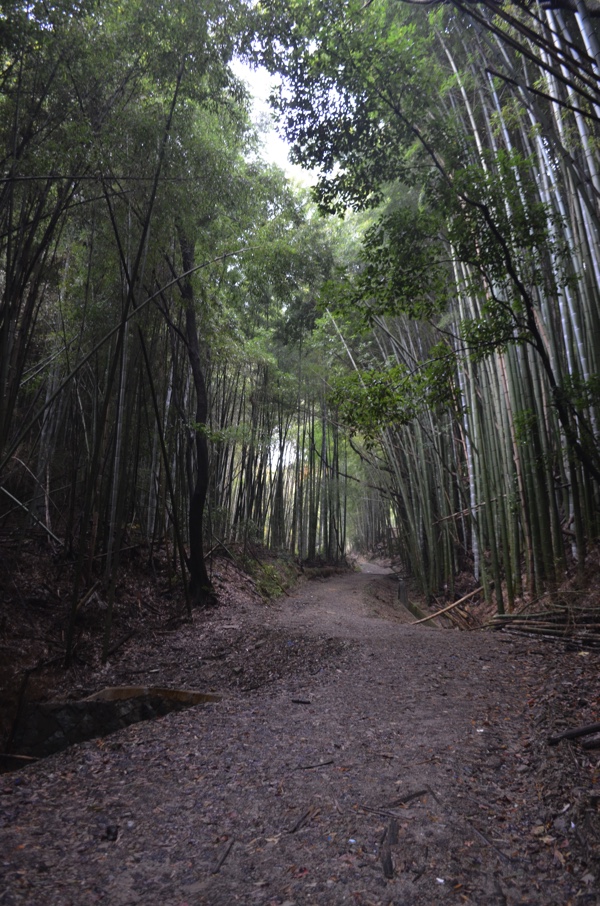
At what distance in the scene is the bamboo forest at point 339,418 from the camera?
1.40 metres

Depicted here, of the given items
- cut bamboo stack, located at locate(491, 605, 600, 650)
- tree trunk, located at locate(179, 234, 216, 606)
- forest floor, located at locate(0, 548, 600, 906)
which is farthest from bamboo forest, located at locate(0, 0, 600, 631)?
forest floor, located at locate(0, 548, 600, 906)

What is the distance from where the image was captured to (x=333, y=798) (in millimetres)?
1593

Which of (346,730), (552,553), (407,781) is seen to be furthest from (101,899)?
(552,553)

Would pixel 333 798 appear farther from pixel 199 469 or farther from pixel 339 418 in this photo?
pixel 199 469

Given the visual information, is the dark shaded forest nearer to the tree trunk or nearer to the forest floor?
the tree trunk

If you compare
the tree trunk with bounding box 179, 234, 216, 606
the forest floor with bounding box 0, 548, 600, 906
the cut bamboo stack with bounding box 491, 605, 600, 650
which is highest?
the tree trunk with bounding box 179, 234, 216, 606

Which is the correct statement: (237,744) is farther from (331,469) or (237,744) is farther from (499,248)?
(331,469)

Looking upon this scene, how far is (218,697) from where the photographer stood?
2750mm

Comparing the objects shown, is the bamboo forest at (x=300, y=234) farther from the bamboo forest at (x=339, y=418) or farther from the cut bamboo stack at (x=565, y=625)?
the cut bamboo stack at (x=565, y=625)

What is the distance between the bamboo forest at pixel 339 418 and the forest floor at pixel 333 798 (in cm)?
1

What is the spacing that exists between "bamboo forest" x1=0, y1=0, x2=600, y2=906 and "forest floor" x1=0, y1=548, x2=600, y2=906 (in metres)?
0.01

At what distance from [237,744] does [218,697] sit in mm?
693

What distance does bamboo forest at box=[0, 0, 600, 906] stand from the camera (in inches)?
55.2

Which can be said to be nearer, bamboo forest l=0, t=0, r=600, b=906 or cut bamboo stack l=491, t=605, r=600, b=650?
bamboo forest l=0, t=0, r=600, b=906
